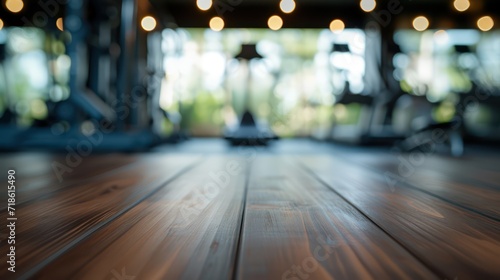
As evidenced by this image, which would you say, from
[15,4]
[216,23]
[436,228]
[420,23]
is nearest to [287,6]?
[216,23]

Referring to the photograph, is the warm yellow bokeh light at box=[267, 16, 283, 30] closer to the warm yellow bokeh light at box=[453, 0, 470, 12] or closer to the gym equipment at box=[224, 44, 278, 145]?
the gym equipment at box=[224, 44, 278, 145]

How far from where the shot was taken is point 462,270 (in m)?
0.37

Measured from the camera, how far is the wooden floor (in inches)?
14.3

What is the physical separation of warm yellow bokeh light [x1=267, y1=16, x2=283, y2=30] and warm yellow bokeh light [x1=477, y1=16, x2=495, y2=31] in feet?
10.2

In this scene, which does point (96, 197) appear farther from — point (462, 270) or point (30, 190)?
point (462, 270)

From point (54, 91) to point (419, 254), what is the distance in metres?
4.17

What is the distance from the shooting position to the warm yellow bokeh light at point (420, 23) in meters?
5.09

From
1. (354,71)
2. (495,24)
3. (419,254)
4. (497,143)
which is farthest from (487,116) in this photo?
(419,254)

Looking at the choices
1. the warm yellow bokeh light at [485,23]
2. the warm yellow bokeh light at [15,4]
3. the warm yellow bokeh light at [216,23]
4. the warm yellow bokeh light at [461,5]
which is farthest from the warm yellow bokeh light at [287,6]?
the warm yellow bokeh light at [15,4]

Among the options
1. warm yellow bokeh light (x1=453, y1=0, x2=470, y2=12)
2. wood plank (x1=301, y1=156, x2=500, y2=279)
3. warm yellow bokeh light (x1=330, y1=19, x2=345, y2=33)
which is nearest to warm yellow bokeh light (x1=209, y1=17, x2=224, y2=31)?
warm yellow bokeh light (x1=330, y1=19, x2=345, y2=33)

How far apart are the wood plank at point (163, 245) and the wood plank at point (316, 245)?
0.03 m

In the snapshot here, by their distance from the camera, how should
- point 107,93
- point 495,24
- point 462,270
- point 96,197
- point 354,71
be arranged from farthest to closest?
point 495,24, point 354,71, point 107,93, point 96,197, point 462,270

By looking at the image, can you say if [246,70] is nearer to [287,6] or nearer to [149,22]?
[287,6]

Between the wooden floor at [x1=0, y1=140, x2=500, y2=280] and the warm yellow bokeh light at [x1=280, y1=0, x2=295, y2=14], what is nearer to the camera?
the wooden floor at [x1=0, y1=140, x2=500, y2=280]
